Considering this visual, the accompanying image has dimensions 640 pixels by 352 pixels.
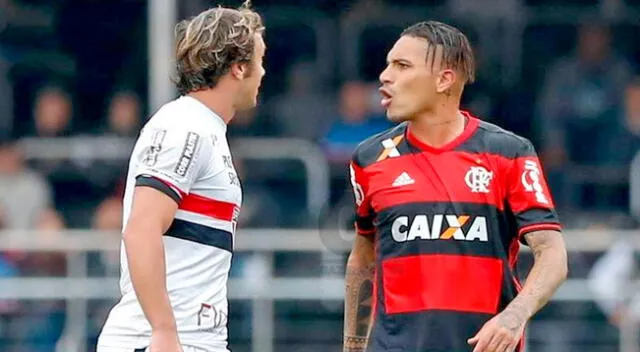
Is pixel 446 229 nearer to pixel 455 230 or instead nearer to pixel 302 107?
pixel 455 230

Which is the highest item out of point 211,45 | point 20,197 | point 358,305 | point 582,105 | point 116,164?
point 211,45

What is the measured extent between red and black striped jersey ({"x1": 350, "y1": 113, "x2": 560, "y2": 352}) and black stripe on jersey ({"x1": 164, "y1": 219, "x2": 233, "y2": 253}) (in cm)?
56

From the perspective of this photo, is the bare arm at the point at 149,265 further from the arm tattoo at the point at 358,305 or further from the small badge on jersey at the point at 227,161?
the arm tattoo at the point at 358,305

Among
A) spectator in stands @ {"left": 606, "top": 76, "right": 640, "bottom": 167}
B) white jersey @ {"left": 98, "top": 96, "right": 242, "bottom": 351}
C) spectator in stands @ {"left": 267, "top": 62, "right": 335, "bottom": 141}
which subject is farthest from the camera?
spectator in stands @ {"left": 267, "top": 62, "right": 335, "bottom": 141}

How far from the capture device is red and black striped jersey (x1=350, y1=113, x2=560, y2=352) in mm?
5125

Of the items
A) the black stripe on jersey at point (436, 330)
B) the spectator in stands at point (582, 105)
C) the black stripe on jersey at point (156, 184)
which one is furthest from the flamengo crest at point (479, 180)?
the spectator in stands at point (582, 105)

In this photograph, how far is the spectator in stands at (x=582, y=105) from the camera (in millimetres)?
12281

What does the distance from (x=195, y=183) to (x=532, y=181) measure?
1.00 meters

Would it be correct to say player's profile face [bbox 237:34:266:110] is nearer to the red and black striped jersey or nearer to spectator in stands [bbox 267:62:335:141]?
the red and black striped jersey

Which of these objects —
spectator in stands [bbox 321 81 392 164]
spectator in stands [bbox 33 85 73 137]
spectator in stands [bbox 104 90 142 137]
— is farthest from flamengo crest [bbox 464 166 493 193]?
spectator in stands [bbox 33 85 73 137]

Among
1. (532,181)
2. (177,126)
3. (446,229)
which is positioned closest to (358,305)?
(446,229)

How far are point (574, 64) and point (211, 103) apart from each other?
811cm

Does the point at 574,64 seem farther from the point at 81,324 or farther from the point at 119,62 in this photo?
the point at 81,324

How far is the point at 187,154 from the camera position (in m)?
4.79
